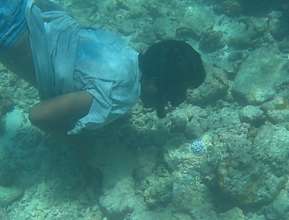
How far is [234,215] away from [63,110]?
7.39ft

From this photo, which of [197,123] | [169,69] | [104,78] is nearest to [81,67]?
[104,78]

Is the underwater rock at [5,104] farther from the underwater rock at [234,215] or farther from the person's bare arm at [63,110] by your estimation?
the underwater rock at [234,215]

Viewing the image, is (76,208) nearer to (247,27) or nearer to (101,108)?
(101,108)

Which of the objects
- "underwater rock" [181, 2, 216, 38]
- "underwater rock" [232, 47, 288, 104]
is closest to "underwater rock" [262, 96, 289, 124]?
"underwater rock" [232, 47, 288, 104]

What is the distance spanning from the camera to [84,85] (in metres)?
4.28

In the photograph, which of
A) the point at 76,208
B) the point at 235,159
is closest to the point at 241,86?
the point at 235,159

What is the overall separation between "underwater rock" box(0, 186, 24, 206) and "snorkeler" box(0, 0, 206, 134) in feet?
3.92

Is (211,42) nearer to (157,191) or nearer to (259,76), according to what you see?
(259,76)

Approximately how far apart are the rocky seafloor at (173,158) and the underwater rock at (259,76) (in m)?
0.01

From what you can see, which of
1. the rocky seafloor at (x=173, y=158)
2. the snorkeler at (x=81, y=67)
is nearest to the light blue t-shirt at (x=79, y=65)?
the snorkeler at (x=81, y=67)

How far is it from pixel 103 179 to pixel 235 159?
1605 mm

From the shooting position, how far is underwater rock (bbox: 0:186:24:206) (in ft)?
16.6

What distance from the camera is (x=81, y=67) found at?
4285mm

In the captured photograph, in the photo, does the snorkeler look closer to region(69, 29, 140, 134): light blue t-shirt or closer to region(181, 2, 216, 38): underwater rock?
region(69, 29, 140, 134): light blue t-shirt
